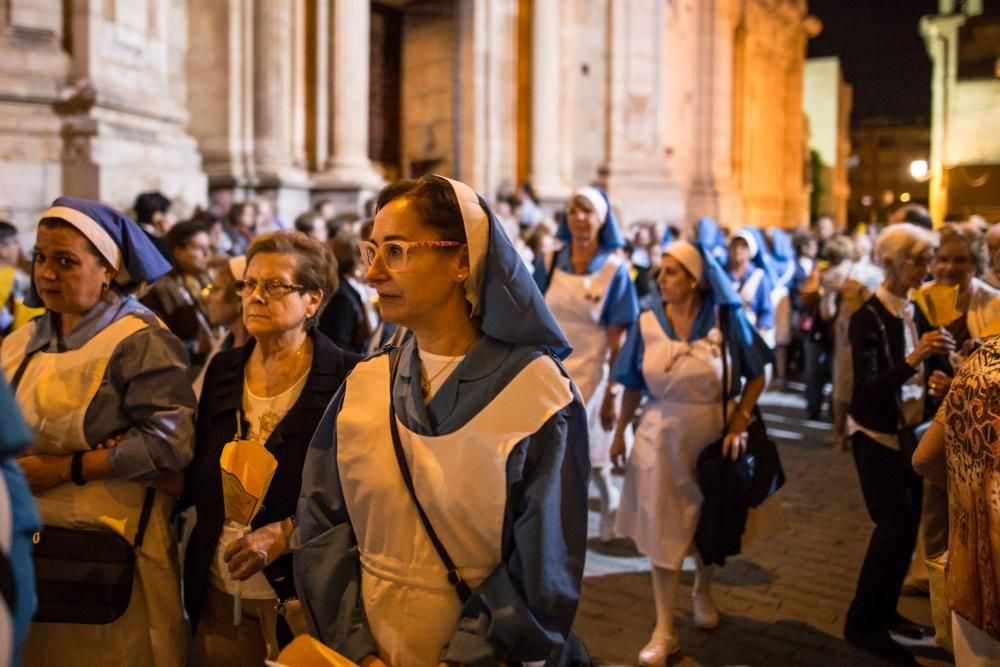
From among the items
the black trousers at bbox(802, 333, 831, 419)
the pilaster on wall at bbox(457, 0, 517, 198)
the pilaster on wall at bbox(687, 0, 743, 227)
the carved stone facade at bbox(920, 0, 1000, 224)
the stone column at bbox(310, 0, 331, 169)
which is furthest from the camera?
the carved stone facade at bbox(920, 0, 1000, 224)

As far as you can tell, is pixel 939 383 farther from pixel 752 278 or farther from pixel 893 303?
pixel 752 278

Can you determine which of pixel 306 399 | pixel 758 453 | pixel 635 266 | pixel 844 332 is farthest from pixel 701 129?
pixel 306 399

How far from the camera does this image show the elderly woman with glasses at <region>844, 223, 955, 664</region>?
4785 mm

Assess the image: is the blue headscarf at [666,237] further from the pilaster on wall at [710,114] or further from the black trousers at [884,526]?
the pilaster on wall at [710,114]

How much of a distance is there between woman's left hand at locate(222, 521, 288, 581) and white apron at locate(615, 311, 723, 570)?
7.84ft

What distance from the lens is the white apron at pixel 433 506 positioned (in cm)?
237

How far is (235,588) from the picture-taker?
11.0 ft

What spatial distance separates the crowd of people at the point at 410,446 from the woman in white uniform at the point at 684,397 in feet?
0.04

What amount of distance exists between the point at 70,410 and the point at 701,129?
80.8ft

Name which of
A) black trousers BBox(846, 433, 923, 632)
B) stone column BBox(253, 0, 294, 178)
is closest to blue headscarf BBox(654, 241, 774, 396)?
black trousers BBox(846, 433, 923, 632)

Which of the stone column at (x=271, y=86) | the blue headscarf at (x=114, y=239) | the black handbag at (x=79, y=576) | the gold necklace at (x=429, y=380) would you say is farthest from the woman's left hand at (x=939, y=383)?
the stone column at (x=271, y=86)

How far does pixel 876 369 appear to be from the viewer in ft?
16.0

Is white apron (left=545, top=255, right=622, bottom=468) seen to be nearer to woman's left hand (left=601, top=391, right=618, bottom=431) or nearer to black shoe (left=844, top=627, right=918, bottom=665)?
woman's left hand (left=601, top=391, right=618, bottom=431)

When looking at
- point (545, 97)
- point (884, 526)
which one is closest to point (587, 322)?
point (884, 526)
